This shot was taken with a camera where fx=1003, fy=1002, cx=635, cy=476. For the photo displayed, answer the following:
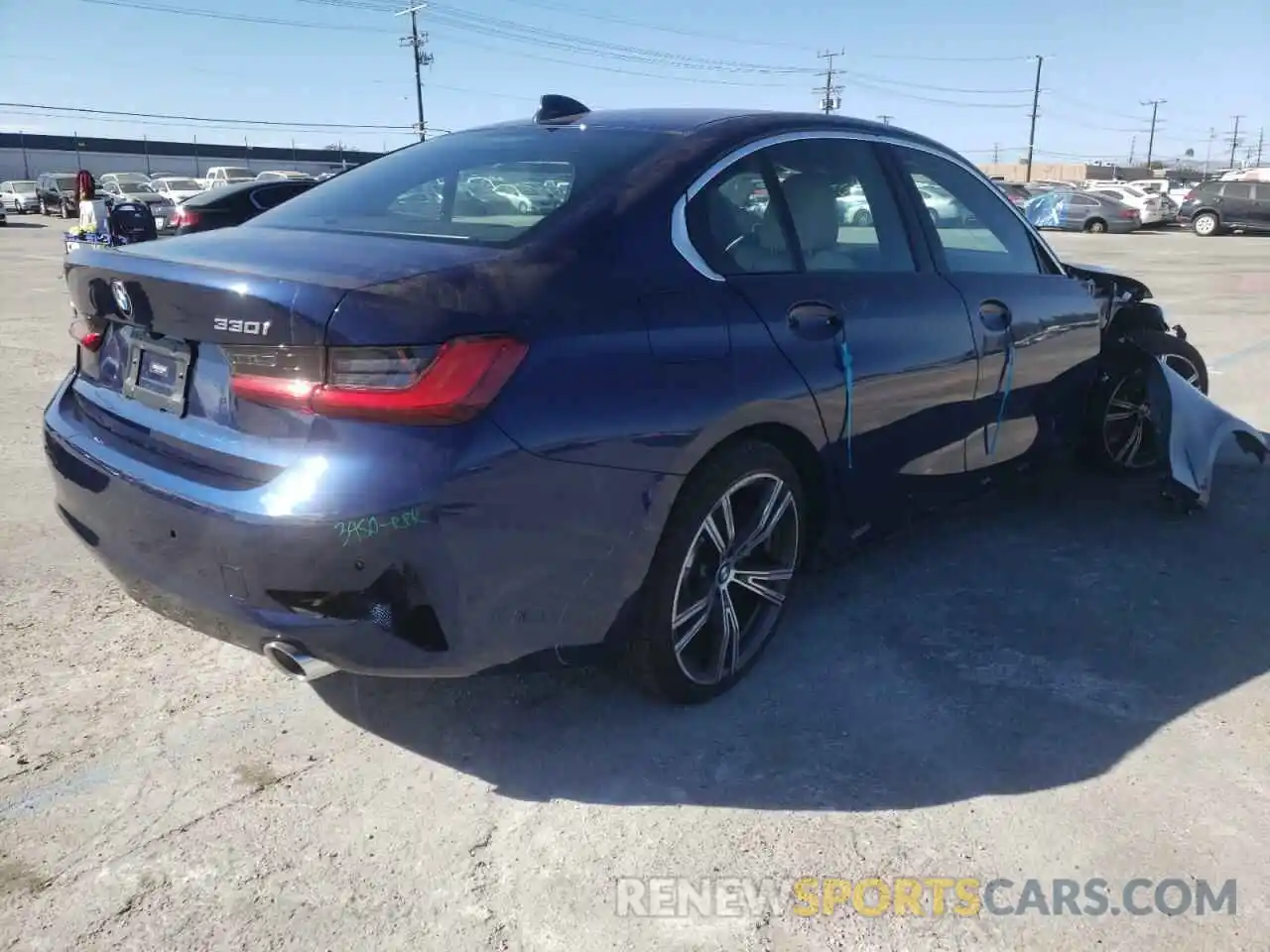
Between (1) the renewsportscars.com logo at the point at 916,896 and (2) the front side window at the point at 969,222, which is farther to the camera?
(2) the front side window at the point at 969,222

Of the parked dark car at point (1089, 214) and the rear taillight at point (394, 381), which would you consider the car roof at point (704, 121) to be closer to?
the rear taillight at point (394, 381)

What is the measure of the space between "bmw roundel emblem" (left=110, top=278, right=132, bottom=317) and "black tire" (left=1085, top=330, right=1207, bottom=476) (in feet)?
13.7

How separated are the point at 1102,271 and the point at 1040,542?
1.49 metres

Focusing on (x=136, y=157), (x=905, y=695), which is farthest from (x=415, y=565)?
(x=136, y=157)

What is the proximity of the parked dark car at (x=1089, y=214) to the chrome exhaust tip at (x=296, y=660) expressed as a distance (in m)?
32.6

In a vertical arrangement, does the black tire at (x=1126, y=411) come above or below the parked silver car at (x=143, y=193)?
below

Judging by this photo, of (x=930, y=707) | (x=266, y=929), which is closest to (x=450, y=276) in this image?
(x=266, y=929)

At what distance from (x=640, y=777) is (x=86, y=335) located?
1946 millimetres

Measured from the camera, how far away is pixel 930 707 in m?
2.96

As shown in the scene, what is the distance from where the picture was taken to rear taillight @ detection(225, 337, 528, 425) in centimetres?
211

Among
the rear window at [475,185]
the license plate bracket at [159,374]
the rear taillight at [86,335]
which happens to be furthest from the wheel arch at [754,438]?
the rear taillight at [86,335]

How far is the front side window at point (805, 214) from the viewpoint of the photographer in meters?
2.84

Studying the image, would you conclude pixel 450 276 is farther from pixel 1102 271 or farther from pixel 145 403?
pixel 1102 271

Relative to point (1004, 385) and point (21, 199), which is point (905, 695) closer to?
point (1004, 385)
